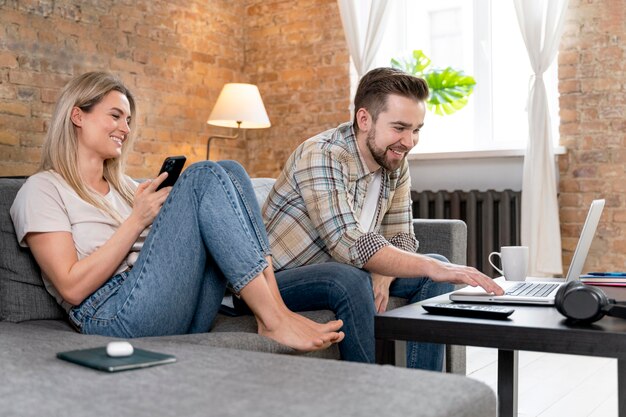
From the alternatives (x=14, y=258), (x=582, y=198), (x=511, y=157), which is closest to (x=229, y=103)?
(x=511, y=157)

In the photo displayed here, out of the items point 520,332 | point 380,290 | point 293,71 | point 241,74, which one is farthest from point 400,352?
point 241,74

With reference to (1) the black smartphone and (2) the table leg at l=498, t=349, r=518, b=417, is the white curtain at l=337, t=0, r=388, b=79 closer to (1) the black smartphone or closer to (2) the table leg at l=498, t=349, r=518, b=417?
(1) the black smartphone

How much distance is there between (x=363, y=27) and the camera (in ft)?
17.3

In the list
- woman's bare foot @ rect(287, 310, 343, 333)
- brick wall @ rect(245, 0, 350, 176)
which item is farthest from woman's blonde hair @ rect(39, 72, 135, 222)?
brick wall @ rect(245, 0, 350, 176)

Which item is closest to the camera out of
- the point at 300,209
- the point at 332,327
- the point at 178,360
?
the point at 178,360

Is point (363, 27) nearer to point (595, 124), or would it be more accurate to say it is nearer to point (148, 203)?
point (595, 124)

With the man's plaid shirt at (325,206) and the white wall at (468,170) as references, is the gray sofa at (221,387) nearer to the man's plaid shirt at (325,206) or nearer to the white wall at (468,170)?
the man's plaid shirt at (325,206)

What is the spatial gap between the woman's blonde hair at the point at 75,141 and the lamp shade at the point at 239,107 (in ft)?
8.76

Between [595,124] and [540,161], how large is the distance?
388 mm

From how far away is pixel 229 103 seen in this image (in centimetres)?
491

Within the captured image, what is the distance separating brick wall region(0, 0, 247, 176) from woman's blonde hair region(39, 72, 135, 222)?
87.2 inches

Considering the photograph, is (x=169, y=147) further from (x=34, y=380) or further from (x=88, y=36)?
(x=34, y=380)

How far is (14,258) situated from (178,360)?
0.87 meters

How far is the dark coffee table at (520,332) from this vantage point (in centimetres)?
138
